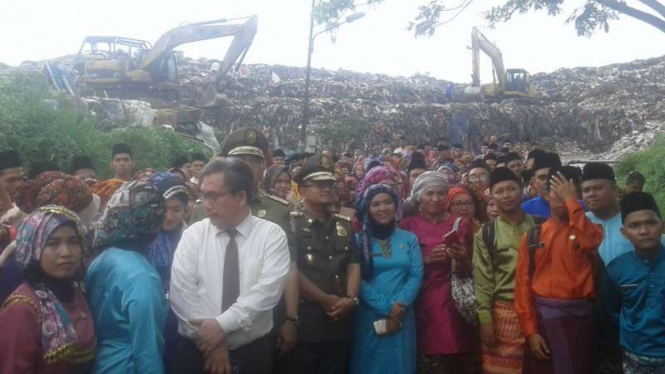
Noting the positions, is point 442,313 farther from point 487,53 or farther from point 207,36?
point 487,53

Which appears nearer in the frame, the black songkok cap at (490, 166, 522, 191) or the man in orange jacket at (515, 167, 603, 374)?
the man in orange jacket at (515, 167, 603, 374)

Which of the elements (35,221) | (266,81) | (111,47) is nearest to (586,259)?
(35,221)

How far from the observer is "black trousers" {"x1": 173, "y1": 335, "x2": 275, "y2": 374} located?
2914 mm

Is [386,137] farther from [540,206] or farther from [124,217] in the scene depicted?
[124,217]

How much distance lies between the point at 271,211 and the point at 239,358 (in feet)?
3.63

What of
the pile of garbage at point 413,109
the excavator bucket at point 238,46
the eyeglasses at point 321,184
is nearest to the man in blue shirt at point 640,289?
the eyeglasses at point 321,184

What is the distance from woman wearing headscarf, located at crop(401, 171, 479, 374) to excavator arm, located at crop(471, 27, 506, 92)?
27.6m

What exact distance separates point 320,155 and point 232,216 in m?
1.14

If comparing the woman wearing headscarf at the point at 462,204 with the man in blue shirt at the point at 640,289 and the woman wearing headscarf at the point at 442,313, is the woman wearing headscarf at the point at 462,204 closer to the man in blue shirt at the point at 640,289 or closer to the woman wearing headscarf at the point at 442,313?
the woman wearing headscarf at the point at 442,313

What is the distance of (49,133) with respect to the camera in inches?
348

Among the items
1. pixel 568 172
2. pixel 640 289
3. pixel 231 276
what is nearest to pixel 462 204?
pixel 568 172

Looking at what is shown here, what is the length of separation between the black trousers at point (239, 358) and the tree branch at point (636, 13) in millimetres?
5582

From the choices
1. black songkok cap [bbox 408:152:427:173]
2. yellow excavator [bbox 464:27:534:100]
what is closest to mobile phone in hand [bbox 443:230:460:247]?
black songkok cap [bbox 408:152:427:173]

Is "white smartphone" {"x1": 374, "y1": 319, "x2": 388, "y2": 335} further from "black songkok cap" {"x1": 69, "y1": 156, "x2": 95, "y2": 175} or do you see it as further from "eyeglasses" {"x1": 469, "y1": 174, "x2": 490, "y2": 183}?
"black songkok cap" {"x1": 69, "y1": 156, "x2": 95, "y2": 175}
